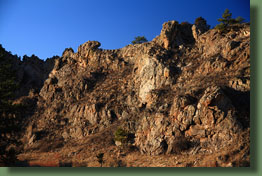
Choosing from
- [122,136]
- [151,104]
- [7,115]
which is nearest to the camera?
[7,115]

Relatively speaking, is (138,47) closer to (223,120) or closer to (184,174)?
(223,120)

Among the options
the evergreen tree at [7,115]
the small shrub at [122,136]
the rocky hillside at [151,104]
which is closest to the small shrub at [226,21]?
the rocky hillside at [151,104]

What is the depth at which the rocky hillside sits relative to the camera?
2142 centimetres

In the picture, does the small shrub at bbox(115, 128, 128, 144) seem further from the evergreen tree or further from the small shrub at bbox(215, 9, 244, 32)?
the small shrub at bbox(215, 9, 244, 32)

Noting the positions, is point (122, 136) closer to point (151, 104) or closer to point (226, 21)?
point (151, 104)

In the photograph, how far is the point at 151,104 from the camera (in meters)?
32.3

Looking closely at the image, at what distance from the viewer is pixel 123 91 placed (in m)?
40.8

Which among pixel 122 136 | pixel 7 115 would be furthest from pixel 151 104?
pixel 7 115

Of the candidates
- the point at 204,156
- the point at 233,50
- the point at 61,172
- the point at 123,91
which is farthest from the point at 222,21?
the point at 61,172

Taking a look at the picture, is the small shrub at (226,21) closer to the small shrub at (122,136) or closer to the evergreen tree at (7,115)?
the small shrub at (122,136)

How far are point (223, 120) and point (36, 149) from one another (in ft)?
95.7

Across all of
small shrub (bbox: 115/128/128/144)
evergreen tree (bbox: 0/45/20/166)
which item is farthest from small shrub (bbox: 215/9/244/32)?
evergreen tree (bbox: 0/45/20/166)

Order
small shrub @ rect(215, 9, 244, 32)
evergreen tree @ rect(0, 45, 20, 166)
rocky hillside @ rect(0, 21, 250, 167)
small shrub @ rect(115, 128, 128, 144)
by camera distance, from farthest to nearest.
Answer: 1. small shrub @ rect(215, 9, 244, 32)
2. small shrub @ rect(115, 128, 128, 144)
3. rocky hillside @ rect(0, 21, 250, 167)
4. evergreen tree @ rect(0, 45, 20, 166)

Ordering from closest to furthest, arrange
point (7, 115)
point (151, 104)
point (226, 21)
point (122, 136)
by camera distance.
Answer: point (7, 115) → point (122, 136) → point (151, 104) → point (226, 21)
